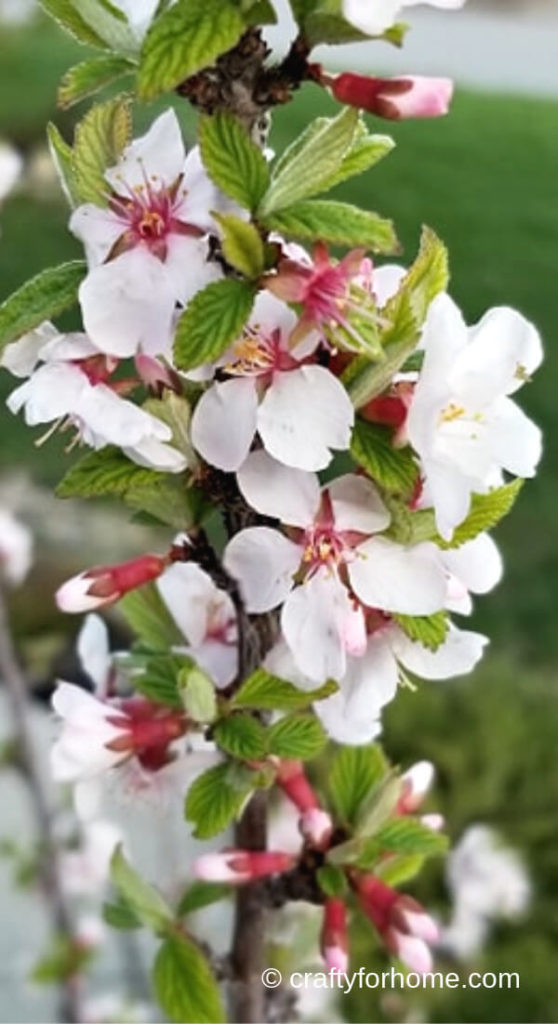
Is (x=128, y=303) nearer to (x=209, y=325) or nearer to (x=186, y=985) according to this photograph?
(x=209, y=325)

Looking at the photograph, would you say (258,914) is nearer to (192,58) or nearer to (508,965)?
(192,58)

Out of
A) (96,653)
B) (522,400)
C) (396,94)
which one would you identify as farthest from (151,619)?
(522,400)

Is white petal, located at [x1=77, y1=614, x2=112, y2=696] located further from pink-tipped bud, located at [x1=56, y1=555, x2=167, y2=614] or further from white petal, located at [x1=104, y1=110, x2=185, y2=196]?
white petal, located at [x1=104, y1=110, x2=185, y2=196]

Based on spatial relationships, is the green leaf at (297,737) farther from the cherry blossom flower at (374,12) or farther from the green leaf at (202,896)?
the cherry blossom flower at (374,12)

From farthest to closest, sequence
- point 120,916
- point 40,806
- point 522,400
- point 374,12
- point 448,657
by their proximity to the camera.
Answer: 1. point 522,400
2. point 40,806
3. point 120,916
4. point 448,657
5. point 374,12

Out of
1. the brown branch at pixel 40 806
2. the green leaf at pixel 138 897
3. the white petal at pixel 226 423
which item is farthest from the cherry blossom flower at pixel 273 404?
the brown branch at pixel 40 806

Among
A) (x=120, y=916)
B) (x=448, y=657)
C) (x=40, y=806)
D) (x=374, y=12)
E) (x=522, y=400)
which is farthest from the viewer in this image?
(x=522, y=400)
